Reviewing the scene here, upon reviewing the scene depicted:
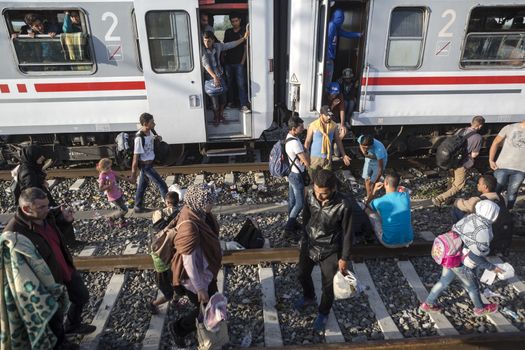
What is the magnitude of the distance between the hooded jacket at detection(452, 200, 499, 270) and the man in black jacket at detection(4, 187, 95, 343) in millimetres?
3795

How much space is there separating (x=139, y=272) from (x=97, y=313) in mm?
730

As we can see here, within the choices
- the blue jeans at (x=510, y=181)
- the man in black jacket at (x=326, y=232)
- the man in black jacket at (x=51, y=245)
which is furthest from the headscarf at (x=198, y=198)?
the blue jeans at (x=510, y=181)

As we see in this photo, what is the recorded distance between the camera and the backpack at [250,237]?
525 cm

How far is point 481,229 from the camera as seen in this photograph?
3631 mm

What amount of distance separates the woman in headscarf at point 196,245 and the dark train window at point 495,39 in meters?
5.96

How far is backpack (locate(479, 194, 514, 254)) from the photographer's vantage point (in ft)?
15.6

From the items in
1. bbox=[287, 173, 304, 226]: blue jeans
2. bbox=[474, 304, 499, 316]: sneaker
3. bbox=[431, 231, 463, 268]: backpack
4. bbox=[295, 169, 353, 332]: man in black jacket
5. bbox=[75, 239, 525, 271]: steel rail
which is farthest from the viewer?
bbox=[287, 173, 304, 226]: blue jeans

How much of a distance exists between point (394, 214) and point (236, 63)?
15.5 feet

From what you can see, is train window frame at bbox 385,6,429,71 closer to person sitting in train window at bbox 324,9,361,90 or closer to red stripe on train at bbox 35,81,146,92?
person sitting in train window at bbox 324,9,361,90

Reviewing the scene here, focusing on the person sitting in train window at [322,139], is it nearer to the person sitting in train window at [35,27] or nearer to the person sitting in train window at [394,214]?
the person sitting in train window at [394,214]

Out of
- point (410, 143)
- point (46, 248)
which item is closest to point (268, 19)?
point (410, 143)

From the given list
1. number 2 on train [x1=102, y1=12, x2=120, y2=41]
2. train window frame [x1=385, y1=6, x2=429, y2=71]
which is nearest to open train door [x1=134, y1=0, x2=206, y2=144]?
number 2 on train [x1=102, y1=12, x2=120, y2=41]

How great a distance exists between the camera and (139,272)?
485 centimetres

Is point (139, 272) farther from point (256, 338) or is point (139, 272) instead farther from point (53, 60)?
point (53, 60)
